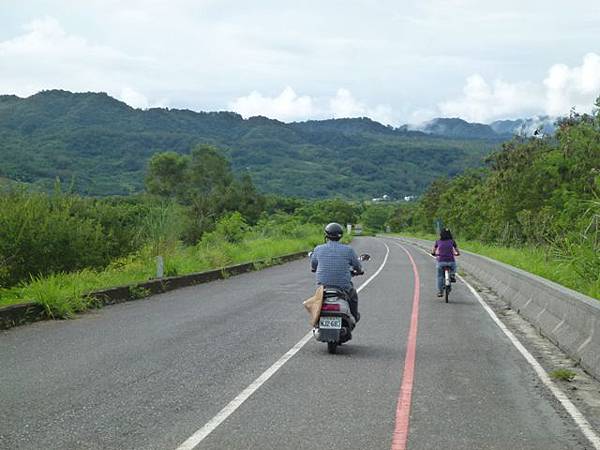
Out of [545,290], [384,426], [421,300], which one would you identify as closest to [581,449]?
[384,426]

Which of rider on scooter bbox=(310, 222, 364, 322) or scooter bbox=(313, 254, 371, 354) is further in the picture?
rider on scooter bbox=(310, 222, 364, 322)

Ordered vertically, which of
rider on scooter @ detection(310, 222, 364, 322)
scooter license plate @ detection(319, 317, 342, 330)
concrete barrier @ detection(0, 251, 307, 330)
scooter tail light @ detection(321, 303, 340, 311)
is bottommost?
concrete barrier @ detection(0, 251, 307, 330)

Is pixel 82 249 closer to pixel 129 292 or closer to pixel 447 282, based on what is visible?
pixel 129 292

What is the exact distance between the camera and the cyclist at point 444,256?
18.4 m

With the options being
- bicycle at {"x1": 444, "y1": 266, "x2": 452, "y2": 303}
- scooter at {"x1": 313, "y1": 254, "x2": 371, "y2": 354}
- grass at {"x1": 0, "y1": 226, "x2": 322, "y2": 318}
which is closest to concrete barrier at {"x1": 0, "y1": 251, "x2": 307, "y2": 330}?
grass at {"x1": 0, "y1": 226, "x2": 322, "y2": 318}

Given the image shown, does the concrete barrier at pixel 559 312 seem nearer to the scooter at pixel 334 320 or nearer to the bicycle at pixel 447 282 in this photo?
the bicycle at pixel 447 282

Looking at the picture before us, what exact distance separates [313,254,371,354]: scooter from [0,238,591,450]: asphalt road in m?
0.36

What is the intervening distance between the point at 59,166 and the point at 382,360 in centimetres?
19201

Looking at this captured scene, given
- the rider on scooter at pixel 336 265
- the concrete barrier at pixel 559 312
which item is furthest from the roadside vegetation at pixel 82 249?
the concrete barrier at pixel 559 312

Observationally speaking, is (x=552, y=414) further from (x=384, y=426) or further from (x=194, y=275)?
(x=194, y=275)

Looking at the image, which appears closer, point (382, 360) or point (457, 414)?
point (457, 414)

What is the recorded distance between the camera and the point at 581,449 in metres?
5.60

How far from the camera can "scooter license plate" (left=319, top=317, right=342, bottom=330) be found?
388 inches

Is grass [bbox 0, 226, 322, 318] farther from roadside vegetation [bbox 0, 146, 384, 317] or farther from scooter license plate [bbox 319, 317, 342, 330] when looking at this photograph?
scooter license plate [bbox 319, 317, 342, 330]
